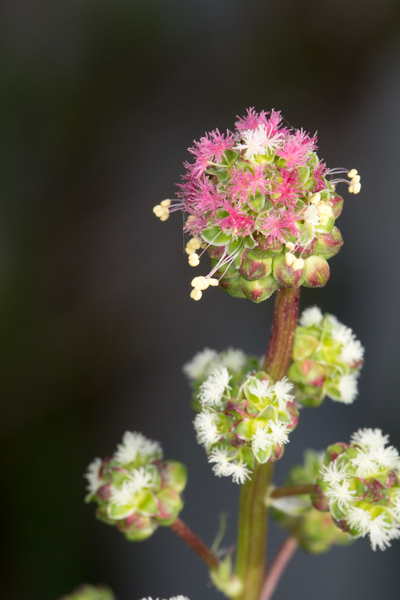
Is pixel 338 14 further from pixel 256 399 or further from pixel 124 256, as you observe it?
pixel 256 399

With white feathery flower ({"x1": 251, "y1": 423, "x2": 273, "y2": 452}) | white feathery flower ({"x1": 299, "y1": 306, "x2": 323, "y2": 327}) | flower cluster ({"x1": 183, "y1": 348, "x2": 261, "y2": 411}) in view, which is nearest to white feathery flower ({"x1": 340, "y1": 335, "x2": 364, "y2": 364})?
white feathery flower ({"x1": 299, "y1": 306, "x2": 323, "y2": 327})

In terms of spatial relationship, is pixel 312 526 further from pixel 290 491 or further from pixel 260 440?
pixel 260 440

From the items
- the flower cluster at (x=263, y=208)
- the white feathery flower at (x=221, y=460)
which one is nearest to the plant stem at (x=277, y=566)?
the white feathery flower at (x=221, y=460)

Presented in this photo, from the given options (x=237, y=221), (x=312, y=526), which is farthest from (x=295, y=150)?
(x=312, y=526)

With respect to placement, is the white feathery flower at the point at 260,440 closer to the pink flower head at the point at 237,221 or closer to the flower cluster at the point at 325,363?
the flower cluster at the point at 325,363

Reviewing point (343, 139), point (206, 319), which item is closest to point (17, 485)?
point (206, 319)
